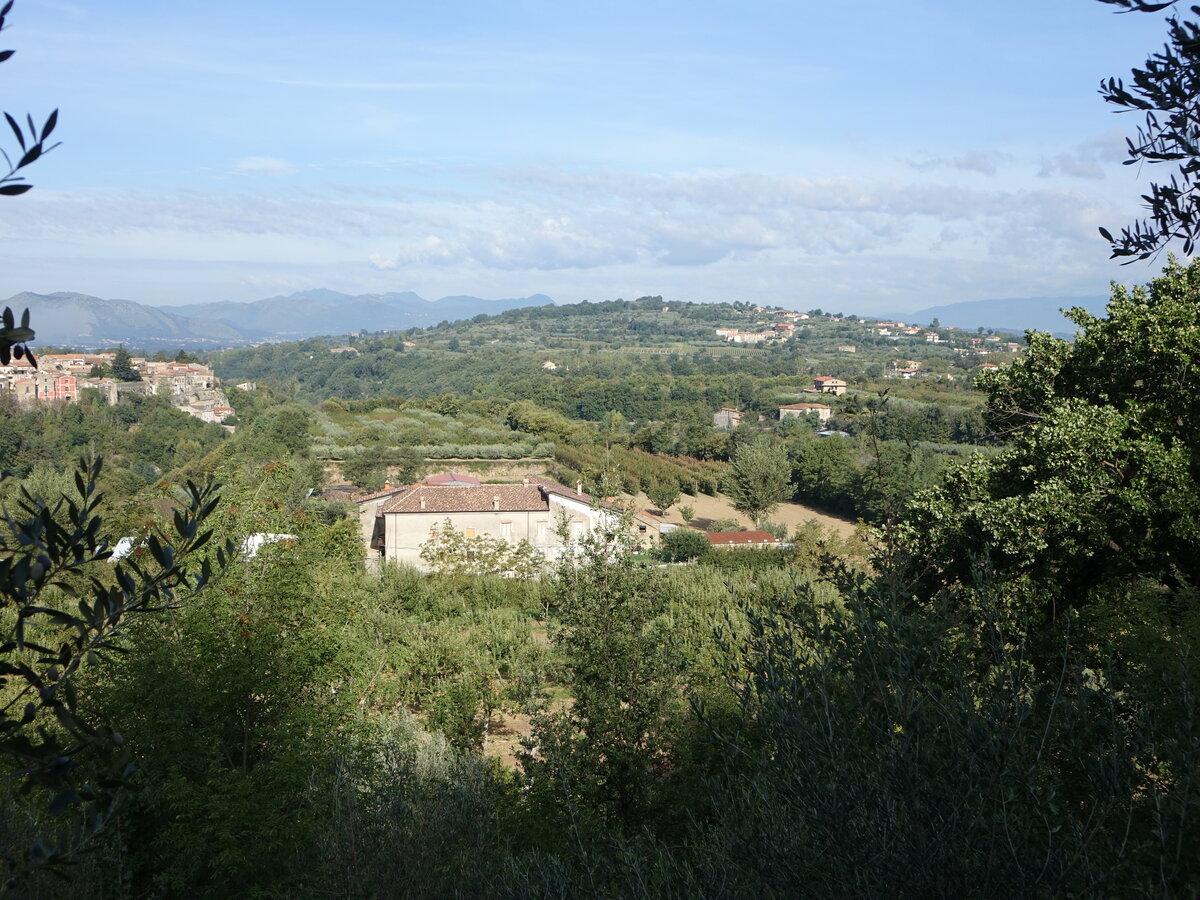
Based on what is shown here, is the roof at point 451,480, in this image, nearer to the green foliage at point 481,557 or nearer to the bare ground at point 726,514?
the bare ground at point 726,514

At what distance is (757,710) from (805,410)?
89323mm

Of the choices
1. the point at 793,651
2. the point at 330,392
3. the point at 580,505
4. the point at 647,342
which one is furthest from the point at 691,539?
the point at 647,342

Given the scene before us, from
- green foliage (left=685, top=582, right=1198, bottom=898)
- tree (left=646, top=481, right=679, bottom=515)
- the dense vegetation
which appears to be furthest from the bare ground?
green foliage (left=685, top=582, right=1198, bottom=898)

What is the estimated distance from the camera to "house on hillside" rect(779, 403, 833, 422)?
90.6 metres

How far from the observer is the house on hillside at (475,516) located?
33812mm

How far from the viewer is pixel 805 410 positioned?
91438 millimetres

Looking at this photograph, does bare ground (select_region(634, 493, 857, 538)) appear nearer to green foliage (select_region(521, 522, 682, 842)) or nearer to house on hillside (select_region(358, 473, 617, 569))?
house on hillside (select_region(358, 473, 617, 569))

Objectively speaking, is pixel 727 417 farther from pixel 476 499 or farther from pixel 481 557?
pixel 481 557

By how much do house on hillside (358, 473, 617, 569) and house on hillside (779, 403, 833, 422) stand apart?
57483 mm

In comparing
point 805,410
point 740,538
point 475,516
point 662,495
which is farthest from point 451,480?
point 805,410

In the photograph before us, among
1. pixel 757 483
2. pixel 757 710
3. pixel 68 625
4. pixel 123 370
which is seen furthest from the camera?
pixel 123 370

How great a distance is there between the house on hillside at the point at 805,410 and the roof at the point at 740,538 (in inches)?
1975

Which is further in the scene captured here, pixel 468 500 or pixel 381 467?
pixel 381 467

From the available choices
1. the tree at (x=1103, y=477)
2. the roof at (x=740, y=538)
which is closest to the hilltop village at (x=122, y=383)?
the roof at (x=740, y=538)
